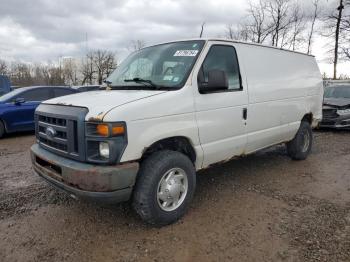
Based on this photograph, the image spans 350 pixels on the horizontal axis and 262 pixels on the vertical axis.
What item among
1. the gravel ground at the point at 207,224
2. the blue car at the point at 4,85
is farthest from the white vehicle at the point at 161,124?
the blue car at the point at 4,85

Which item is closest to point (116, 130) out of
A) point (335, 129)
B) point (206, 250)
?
point (206, 250)

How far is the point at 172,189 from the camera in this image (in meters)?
3.70

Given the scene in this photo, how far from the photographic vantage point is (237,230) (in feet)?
11.8

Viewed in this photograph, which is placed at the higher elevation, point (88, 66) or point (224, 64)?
point (88, 66)

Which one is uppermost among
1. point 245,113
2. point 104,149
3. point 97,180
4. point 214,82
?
point 214,82

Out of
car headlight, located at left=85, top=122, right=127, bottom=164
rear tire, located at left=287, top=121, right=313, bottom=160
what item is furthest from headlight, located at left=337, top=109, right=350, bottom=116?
car headlight, located at left=85, top=122, right=127, bottom=164

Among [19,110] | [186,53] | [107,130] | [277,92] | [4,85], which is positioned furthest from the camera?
[4,85]

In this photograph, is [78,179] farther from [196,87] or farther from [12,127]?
[12,127]

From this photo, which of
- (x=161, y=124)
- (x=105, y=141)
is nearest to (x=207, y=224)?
(x=161, y=124)

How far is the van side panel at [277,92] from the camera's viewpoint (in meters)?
4.78

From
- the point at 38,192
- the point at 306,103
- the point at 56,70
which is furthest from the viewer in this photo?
the point at 56,70

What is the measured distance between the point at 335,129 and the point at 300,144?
475cm

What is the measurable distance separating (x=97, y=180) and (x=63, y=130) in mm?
718

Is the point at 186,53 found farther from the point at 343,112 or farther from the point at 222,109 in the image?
the point at 343,112
